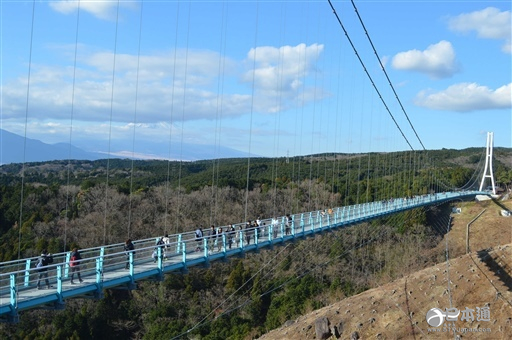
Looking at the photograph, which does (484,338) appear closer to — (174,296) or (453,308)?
(453,308)

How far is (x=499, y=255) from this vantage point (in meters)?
32.2

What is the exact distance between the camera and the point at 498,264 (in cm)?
3109

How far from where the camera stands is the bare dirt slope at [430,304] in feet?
80.5

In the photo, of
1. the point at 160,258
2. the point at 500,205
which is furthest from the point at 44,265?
the point at 500,205

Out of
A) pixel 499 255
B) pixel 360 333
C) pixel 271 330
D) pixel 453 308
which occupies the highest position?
pixel 499 255

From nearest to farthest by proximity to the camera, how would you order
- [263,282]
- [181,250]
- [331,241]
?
[181,250] < [263,282] < [331,241]

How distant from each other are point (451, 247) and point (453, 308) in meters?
34.3

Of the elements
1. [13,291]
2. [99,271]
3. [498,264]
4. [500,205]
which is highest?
[500,205]

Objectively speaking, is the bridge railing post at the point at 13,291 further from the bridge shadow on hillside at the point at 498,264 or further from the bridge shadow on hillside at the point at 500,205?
the bridge shadow on hillside at the point at 500,205

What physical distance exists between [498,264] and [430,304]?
19.0ft

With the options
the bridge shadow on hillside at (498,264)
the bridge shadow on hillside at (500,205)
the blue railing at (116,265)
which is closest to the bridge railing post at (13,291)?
the blue railing at (116,265)

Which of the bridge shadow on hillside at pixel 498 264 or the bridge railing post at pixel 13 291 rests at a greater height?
the bridge railing post at pixel 13 291

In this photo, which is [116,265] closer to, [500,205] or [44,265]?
[44,265]

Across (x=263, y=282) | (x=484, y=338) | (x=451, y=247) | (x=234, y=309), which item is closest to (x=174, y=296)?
(x=234, y=309)
